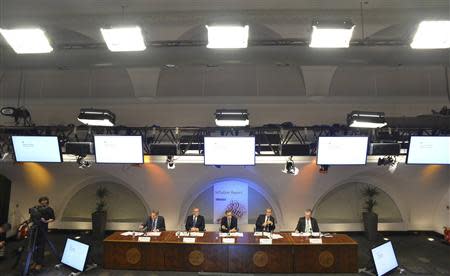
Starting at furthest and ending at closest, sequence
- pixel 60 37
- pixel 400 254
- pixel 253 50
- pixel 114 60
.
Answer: pixel 400 254
pixel 60 37
pixel 114 60
pixel 253 50

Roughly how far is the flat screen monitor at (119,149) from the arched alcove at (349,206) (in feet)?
20.3

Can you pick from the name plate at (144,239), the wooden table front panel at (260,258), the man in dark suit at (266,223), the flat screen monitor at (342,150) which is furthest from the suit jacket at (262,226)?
the name plate at (144,239)

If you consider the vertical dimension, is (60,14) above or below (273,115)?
above

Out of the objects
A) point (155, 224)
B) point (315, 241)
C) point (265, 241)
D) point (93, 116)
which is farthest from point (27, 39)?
point (315, 241)

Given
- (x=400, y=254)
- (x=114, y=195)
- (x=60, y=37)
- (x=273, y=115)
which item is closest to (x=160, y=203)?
(x=114, y=195)

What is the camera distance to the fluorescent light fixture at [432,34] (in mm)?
3014

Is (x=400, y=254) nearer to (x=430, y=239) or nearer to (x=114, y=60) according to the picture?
(x=430, y=239)

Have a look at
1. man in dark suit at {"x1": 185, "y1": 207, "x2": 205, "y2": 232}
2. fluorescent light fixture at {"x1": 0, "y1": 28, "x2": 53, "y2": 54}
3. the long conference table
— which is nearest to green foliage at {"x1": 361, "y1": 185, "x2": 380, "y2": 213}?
the long conference table

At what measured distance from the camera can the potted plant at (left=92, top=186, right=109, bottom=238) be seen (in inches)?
350

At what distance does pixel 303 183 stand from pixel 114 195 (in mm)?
6185

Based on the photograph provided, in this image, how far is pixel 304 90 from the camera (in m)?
8.30

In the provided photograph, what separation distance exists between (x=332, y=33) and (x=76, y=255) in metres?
6.40

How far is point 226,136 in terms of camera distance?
596 cm

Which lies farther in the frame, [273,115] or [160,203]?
[160,203]
